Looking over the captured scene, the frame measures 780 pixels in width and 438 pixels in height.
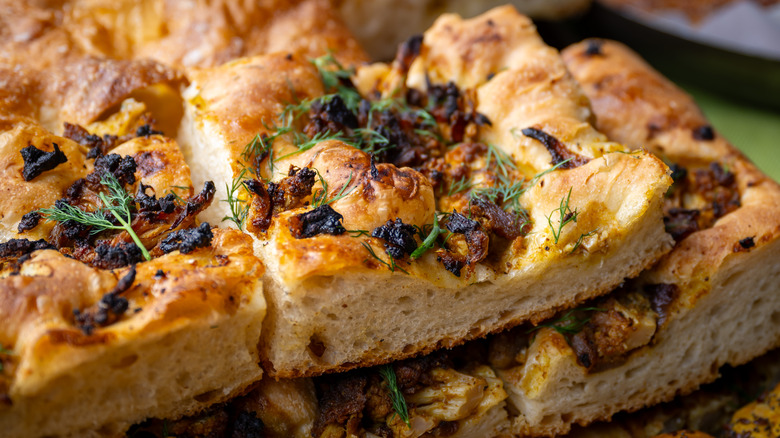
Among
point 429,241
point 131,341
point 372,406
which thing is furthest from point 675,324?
point 131,341

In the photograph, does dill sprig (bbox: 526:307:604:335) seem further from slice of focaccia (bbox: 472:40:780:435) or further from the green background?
the green background

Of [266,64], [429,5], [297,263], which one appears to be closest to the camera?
[297,263]

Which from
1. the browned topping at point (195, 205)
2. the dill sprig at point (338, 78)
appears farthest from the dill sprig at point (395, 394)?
the dill sprig at point (338, 78)

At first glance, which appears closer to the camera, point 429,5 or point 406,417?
point 406,417

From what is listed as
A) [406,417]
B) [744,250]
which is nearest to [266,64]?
[406,417]

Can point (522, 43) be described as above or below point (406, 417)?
above

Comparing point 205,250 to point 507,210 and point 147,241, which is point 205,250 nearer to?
point 147,241

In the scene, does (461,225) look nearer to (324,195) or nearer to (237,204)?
(324,195)
